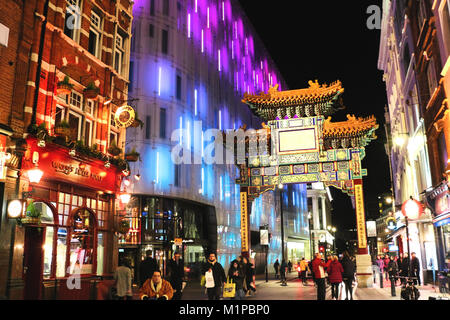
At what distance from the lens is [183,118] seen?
29.8m

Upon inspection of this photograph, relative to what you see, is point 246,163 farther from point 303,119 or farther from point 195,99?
point 195,99

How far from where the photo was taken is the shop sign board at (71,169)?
43.3ft

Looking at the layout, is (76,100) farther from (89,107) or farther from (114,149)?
(114,149)

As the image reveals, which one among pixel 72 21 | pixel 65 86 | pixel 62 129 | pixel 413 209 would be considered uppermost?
pixel 72 21

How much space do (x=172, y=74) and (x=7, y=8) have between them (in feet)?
55.1

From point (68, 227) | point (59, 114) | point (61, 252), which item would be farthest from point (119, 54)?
point (61, 252)

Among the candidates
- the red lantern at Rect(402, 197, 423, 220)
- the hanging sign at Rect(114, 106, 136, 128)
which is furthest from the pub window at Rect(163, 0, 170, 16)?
the red lantern at Rect(402, 197, 423, 220)

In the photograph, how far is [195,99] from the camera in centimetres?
3191

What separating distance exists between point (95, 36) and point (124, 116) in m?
3.77

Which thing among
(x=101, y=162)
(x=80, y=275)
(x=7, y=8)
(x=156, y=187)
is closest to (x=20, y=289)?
(x=80, y=275)

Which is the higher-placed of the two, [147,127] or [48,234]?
[147,127]

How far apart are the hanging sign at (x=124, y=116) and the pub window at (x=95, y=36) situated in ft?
8.48

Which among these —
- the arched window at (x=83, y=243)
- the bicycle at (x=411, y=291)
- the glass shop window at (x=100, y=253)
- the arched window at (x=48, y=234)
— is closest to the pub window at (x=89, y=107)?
the arched window at (x=83, y=243)

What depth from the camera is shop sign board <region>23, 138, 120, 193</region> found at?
43.3 feet
